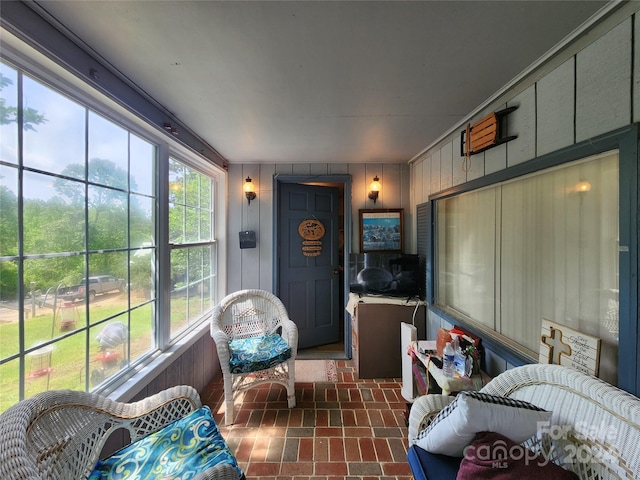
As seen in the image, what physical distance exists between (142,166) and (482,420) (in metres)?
2.36

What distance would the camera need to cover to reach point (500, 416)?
951 millimetres

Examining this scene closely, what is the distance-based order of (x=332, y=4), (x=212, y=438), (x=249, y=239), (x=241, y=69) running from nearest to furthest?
(x=332, y=4), (x=212, y=438), (x=241, y=69), (x=249, y=239)

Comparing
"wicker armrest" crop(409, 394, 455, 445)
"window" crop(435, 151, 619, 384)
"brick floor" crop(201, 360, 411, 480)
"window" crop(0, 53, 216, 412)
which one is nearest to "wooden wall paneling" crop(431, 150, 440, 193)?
"window" crop(435, 151, 619, 384)

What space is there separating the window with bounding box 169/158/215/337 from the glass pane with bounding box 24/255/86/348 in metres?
0.81

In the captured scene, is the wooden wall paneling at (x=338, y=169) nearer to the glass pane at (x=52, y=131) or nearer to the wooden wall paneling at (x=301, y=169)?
the wooden wall paneling at (x=301, y=169)

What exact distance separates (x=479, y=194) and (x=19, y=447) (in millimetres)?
2568

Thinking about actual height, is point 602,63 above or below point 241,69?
below

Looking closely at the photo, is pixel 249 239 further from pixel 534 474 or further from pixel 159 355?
pixel 534 474

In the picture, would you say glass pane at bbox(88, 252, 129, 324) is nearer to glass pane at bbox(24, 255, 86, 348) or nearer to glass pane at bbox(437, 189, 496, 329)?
glass pane at bbox(24, 255, 86, 348)

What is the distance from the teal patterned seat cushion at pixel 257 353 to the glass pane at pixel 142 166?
4.61 feet

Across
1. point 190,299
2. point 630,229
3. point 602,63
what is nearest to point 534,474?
point 630,229

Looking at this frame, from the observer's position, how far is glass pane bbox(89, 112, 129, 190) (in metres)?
1.37

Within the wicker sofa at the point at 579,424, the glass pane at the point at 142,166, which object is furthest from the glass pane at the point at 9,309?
the wicker sofa at the point at 579,424

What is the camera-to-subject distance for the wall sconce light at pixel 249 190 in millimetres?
2984
